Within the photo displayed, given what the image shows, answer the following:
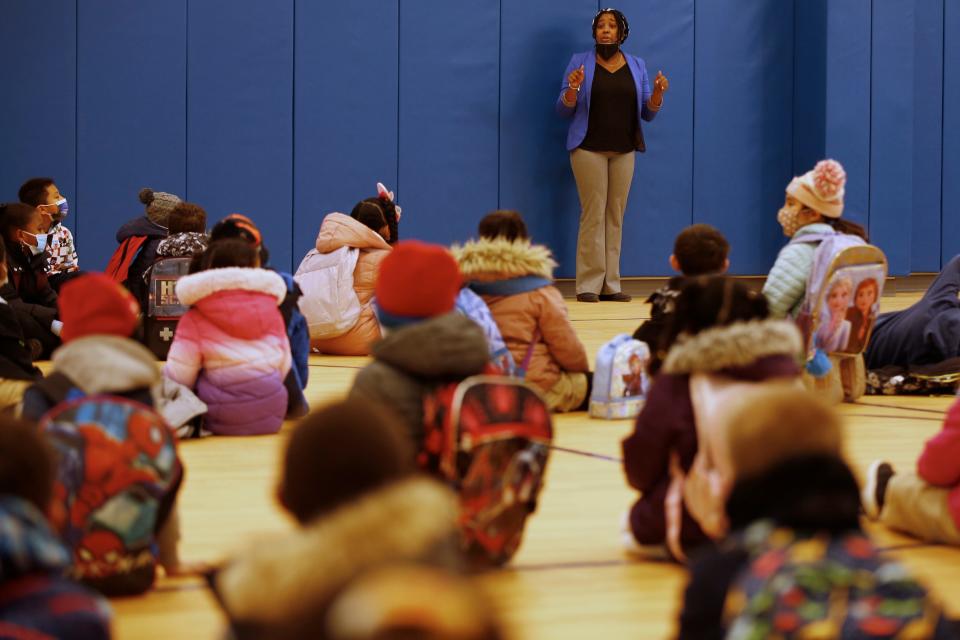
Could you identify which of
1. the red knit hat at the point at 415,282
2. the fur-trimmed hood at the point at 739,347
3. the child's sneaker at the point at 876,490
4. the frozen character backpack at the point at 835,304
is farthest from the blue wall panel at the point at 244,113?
the fur-trimmed hood at the point at 739,347

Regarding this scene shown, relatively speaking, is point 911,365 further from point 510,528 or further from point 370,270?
point 510,528

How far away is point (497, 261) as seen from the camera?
6.22 metres

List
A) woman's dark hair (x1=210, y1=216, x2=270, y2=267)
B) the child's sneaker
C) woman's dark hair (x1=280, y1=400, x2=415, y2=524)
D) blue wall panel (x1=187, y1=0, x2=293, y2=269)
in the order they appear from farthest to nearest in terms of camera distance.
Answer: blue wall panel (x1=187, y1=0, x2=293, y2=269) → woman's dark hair (x1=210, y1=216, x2=270, y2=267) → the child's sneaker → woman's dark hair (x1=280, y1=400, x2=415, y2=524)

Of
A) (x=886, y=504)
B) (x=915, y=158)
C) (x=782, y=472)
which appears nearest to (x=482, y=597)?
(x=782, y=472)

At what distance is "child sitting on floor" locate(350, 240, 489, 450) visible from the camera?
3471 millimetres

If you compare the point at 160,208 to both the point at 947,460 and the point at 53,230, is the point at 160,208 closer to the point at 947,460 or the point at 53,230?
the point at 53,230

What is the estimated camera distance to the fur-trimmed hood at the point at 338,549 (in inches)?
66.4

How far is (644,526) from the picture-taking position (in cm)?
380

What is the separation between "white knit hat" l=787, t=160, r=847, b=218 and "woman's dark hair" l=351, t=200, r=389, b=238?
332 centimetres

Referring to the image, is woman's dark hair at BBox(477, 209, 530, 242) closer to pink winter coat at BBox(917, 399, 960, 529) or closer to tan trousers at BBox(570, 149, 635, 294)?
pink winter coat at BBox(917, 399, 960, 529)

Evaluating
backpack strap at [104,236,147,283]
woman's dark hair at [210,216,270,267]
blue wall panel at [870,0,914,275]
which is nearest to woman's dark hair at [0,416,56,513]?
woman's dark hair at [210,216,270,267]

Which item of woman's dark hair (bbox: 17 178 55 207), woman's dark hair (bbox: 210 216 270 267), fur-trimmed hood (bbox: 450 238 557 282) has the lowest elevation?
fur-trimmed hood (bbox: 450 238 557 282)

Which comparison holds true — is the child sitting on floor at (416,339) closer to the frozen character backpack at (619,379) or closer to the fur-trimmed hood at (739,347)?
the fur-trimmed hood at (739,347)

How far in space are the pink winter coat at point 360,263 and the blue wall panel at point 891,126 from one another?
709cm
